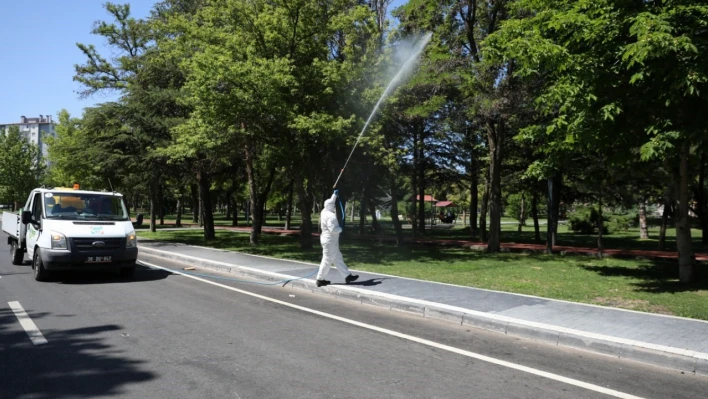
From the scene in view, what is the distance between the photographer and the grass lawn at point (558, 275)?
9273 millimetres

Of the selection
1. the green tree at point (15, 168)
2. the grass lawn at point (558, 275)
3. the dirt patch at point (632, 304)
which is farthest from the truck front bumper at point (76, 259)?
the green tree at point (15, 168)

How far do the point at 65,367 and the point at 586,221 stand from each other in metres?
37.6

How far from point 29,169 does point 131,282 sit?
49.6m

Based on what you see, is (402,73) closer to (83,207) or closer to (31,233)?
(83,207)

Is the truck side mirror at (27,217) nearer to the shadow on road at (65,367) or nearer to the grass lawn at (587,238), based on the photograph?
the shadow on road at (65,367)

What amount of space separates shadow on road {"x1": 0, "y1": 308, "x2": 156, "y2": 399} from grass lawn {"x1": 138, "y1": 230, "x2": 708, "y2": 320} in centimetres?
754

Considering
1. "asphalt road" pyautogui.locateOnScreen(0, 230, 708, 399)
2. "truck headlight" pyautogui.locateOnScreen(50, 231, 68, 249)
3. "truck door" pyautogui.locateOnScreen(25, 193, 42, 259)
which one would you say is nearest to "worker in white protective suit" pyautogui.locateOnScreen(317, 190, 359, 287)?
"asphalt road" pyautogui.locateOnScreen(0, 230, 708, 399)

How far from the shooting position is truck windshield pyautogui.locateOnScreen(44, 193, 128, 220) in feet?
38.3

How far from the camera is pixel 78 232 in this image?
10.8m

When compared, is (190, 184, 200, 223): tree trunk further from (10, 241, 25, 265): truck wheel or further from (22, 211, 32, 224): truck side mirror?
(22, 211, 32, 224): truck side mirror

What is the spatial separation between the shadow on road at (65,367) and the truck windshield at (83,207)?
5.31 m

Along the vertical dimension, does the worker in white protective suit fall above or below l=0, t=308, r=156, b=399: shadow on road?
above

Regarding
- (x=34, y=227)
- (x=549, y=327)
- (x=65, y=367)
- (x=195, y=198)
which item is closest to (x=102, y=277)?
(x=34, y=227)

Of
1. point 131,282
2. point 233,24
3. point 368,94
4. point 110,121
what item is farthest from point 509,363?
point 110,121
